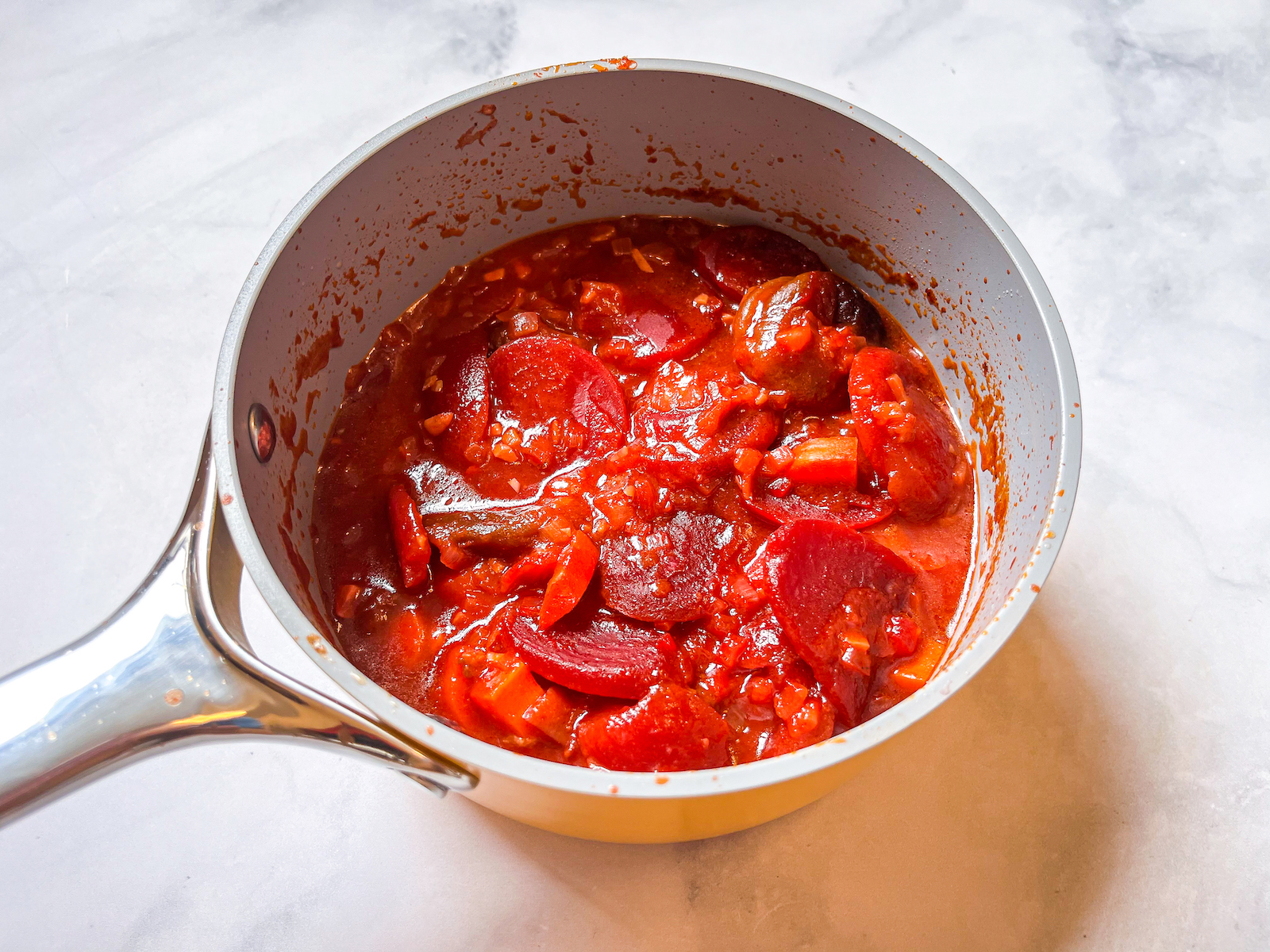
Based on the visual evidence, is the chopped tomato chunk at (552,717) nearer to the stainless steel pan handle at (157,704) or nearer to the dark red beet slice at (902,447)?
the stainless steel pan handle at (157,704)

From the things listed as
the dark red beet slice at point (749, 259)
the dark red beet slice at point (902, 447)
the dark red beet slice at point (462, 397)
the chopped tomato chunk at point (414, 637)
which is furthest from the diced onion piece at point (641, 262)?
the chopped tomato chunk at point (414, 637)

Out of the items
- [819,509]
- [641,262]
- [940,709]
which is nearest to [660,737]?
[940,709]

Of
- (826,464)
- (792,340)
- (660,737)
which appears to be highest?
(792,340)

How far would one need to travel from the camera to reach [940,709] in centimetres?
139

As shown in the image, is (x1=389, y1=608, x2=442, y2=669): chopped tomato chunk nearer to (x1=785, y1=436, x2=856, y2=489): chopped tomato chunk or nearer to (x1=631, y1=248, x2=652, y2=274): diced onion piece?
(x1=785, y1=436, x2=856, y2=489): chopped tomato chunk

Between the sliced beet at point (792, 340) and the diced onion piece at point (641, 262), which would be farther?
the diced onion piece at point (641, 262)

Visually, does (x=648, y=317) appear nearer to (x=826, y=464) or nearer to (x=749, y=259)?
(x=749, y=259)

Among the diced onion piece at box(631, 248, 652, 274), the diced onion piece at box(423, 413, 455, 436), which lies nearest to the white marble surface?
the diced onion piece at box(423, 413, 455, 436)

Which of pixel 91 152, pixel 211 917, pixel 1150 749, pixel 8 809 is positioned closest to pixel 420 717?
pixel 8 809

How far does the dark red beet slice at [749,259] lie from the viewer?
2.07 meters

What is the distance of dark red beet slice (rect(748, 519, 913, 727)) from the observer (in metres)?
1.59

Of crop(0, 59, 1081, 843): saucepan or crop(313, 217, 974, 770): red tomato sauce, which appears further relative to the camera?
crop(313, 217, 974, 770): red tomato sauce

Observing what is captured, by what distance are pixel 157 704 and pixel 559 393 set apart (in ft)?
3.04

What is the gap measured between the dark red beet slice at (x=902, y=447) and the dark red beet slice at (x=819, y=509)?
4cm
